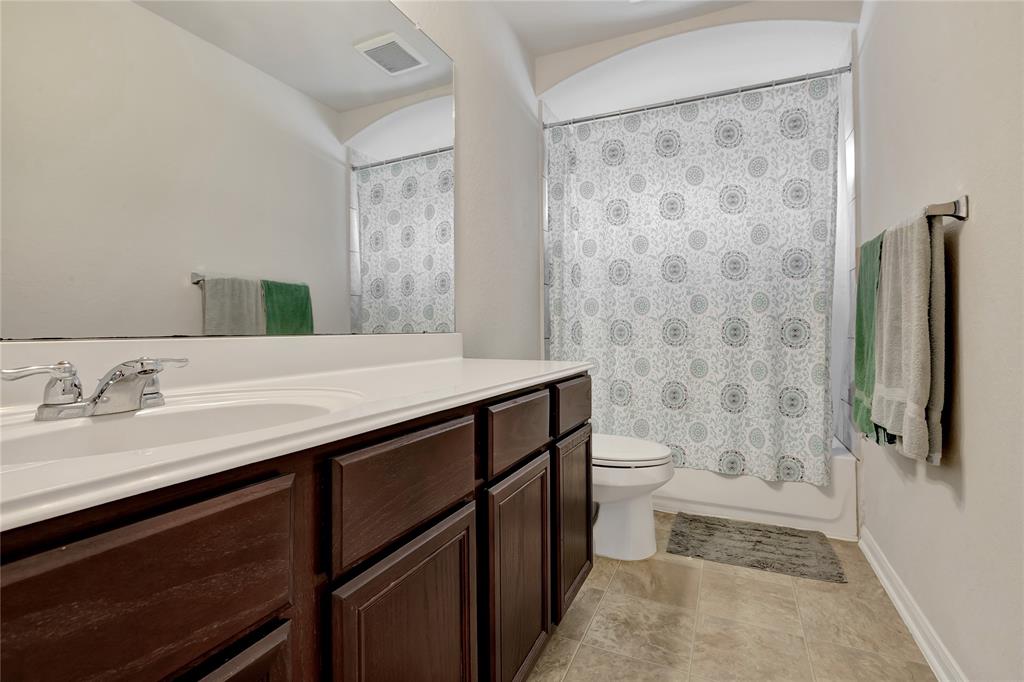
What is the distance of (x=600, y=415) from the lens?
105 inches

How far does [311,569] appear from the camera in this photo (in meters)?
0.60

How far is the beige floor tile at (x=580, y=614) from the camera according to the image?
1.56 meters

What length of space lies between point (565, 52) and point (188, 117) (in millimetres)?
2139

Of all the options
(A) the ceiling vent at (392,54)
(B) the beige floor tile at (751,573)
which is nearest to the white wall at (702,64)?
(A) the ceiling vent at (392,54)

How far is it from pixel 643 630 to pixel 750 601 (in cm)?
45

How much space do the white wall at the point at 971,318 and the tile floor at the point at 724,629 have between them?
18 centimetres

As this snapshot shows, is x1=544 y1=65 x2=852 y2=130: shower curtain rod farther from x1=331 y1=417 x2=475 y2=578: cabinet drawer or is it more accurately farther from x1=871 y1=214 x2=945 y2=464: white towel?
x1=331 y1=417 x2=475 y2=578: cabinet drawer

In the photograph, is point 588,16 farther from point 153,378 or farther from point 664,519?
point 664,519

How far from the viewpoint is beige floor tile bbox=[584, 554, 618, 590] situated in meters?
1.85

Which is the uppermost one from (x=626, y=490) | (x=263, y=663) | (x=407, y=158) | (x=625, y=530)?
(x=407, y=158)

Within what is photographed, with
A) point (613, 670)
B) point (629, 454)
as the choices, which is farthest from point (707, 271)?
point (613, 670)

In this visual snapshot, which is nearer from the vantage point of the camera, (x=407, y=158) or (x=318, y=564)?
(x=318, y=564)

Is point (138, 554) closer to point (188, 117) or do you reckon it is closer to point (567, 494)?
point (188, 117)

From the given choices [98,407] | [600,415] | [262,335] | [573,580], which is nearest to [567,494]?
[573,580]
